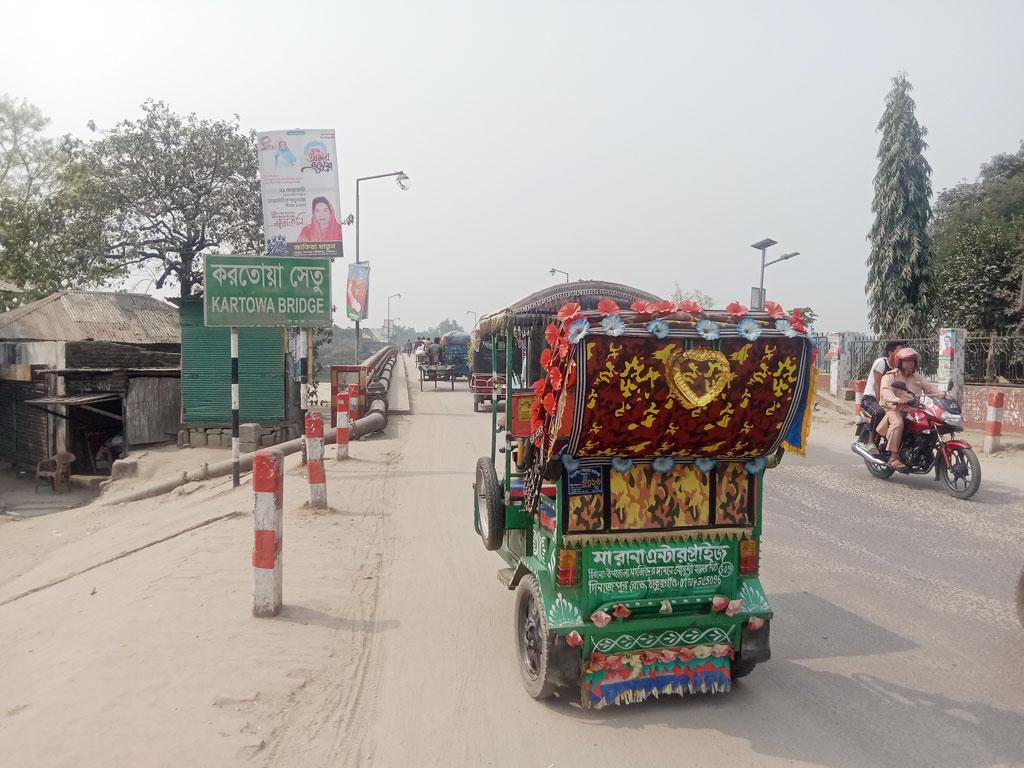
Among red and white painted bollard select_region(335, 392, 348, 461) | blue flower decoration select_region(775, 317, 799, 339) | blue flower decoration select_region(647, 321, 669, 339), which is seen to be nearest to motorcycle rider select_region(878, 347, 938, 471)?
blue flower decoration select_region(775, 317, 799, 339)

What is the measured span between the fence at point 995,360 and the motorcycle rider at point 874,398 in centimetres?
726

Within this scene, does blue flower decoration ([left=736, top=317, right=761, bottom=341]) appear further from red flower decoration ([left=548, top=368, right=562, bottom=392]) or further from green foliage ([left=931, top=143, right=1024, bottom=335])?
green foliage ([left=931, top=143, right=1024, bottom=335])

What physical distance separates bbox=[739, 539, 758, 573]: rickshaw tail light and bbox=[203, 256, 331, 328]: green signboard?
27.1 ft

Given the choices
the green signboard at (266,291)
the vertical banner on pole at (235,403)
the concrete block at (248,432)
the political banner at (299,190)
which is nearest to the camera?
the vertical banner on pole at (235,403)

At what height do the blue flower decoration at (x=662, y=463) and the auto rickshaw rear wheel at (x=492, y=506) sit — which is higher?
the blue flower decoration at (x=662, y=463)

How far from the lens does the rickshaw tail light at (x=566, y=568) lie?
4.02 meters

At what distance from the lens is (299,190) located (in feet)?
66.7

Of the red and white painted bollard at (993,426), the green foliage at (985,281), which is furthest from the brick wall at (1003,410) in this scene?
the green foliage at (985,281)

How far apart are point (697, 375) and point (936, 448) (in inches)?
283

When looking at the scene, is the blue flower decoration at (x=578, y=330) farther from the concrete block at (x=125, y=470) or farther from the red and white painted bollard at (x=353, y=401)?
the concrete block at (x=125, y=470)

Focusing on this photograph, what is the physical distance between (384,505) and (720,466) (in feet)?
18.3

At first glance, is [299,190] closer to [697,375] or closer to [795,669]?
[697,375]

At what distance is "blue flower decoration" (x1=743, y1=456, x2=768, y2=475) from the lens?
4188 millimetres

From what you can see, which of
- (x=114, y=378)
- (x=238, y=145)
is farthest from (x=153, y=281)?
(x=114, y=378)
